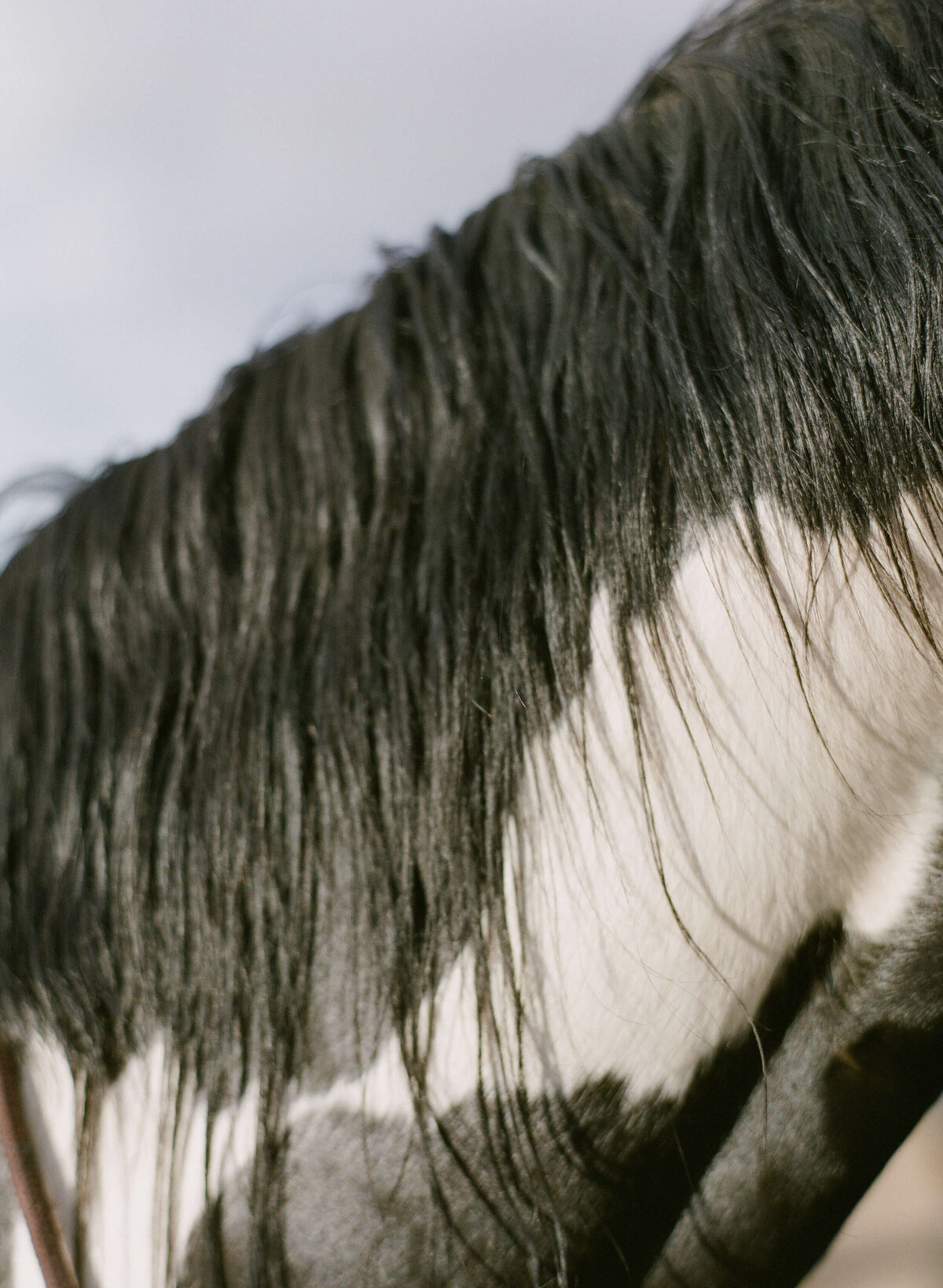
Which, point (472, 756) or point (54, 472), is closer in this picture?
point (472, 756)

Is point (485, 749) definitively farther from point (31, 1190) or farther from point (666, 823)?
point (31, 1190)

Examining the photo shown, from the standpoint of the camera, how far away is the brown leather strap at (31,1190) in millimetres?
292

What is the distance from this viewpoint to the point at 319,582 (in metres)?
0.29

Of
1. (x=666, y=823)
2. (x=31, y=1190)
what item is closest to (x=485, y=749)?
(x=666, y=823)

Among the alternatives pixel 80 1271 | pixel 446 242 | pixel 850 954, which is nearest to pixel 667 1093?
pixel 850 954

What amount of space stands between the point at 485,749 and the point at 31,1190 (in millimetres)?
223

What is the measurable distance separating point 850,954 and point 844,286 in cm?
25

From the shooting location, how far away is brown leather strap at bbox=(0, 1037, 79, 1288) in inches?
11.5

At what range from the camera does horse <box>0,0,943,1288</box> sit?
283 millimetres

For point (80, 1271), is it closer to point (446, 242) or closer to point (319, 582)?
point (319, 582)

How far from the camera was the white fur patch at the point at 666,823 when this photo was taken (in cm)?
28

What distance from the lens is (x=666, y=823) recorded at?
286mm

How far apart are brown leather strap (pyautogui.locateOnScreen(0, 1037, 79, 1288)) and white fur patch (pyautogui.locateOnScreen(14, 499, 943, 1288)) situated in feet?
0.03

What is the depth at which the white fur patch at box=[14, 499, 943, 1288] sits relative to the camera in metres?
0.28
